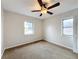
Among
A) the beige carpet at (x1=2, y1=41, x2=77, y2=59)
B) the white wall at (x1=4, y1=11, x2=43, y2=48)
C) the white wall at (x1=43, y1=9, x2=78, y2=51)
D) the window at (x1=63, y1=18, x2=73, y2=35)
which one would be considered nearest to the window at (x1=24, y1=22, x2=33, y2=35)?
the white wall at (x1=4, y1=11, x2=43, y2=48)

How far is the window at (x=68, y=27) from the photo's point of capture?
4.19m

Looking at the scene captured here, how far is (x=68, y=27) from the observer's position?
440 centimetres

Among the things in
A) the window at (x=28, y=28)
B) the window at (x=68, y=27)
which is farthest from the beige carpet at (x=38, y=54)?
the window at (x=28, y=28)

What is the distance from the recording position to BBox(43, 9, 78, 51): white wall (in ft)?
13.3

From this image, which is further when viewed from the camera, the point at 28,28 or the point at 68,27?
the point at 28,28

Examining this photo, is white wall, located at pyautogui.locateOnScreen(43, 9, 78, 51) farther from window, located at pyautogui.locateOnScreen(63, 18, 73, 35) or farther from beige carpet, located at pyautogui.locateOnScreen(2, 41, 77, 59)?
→ beige carpet, located at pyautogui.locateOnScreen(2, 41, 77, 59)

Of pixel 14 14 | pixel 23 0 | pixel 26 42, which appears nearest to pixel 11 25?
pixel 14 14

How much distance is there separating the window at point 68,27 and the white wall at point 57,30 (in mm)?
284

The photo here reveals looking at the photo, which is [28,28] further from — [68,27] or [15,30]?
[68,27]

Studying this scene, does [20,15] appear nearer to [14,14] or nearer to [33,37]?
[14,14]

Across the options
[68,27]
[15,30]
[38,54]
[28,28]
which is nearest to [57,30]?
[68,27]

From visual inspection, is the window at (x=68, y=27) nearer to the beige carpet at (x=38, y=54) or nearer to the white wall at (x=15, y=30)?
the beige carpet at (x=38, y=54)

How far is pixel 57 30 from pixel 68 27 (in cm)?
92

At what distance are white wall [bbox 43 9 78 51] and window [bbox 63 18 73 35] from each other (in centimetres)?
28
